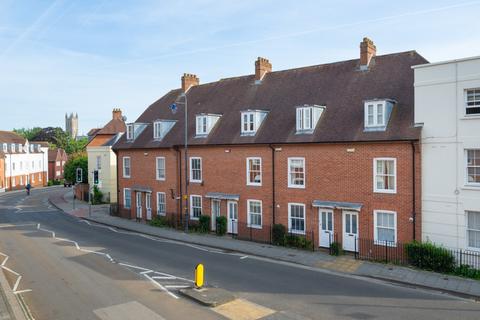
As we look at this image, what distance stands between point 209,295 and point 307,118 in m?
12.3

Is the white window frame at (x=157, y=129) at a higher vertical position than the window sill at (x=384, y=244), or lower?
higher

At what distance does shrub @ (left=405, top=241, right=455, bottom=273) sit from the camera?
17766 millimetres

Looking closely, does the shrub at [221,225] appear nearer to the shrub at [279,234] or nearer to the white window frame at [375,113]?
the shrub at [279,234]

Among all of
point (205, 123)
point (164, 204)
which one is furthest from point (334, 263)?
point (164, 204)

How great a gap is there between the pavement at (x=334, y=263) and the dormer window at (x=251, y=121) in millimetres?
6586

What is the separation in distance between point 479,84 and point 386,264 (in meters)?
8.55

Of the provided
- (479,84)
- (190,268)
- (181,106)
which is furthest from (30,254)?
(479,84)

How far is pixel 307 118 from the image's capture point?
23609mm

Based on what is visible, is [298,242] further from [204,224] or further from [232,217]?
[204,224]

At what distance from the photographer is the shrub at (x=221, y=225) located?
2683 cm

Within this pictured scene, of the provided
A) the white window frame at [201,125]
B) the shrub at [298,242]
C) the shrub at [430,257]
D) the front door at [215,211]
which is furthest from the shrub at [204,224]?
the shrub at [430,257]

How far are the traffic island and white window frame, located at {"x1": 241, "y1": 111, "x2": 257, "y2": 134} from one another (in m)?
13.0

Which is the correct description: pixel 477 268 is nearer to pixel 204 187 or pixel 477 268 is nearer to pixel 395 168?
pixel 395 168

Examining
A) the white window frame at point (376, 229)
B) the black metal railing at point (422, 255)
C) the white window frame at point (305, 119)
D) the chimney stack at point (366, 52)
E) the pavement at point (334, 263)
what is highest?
the chimney stack at point (366, 52)
